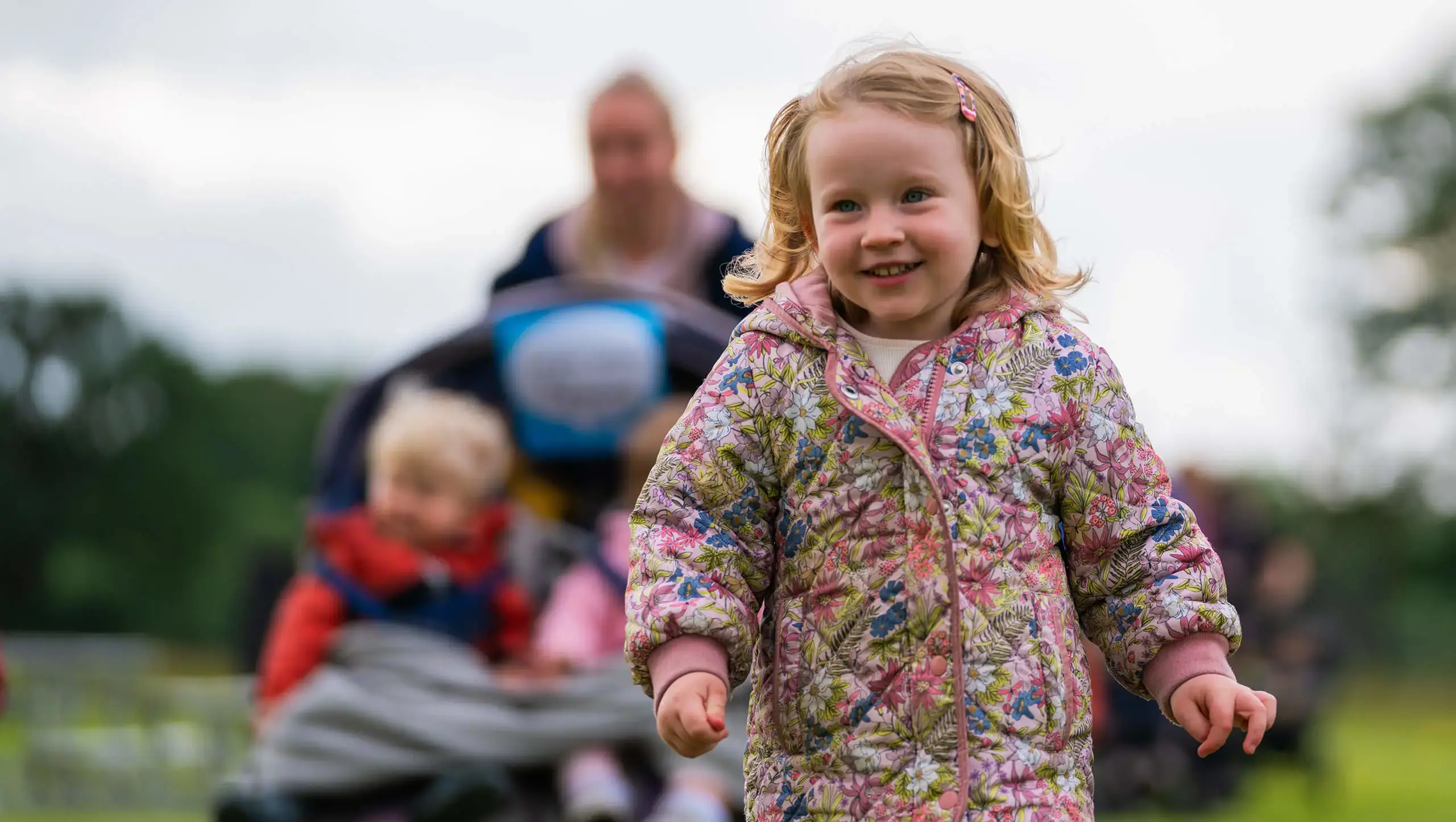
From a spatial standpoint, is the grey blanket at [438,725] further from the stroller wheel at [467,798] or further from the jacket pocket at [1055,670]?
the jacket pocket at [1055,670]

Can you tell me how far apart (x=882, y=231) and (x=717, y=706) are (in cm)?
52

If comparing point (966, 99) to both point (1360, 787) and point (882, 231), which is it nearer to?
point (882, 231)

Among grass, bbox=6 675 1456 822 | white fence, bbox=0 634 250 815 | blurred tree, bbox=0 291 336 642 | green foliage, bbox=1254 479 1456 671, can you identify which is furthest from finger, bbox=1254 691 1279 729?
green foliage, bbox=1254 479 1456 671

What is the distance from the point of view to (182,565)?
45.9 ft

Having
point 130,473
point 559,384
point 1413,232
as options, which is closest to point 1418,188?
point 1413,232

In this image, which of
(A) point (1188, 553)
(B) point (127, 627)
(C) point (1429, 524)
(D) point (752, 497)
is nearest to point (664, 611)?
(D) point (752, 497)

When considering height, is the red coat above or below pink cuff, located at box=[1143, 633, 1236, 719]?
below

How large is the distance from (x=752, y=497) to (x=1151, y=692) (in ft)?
1.59

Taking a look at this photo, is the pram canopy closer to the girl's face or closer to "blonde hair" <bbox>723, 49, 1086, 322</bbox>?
"blonde hair" <bbox>723, 49, 1086, 322</bbox>

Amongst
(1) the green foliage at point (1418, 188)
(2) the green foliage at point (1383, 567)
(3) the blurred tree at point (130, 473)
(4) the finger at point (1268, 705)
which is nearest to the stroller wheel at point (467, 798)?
(4) the finger at point (1268, 705)

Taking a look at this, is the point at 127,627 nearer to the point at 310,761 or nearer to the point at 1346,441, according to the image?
the point at 310,761

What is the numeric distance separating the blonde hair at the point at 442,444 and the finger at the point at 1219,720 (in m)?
2.70

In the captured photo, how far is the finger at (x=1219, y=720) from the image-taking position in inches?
72.0

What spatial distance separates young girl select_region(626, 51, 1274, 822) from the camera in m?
1.84
